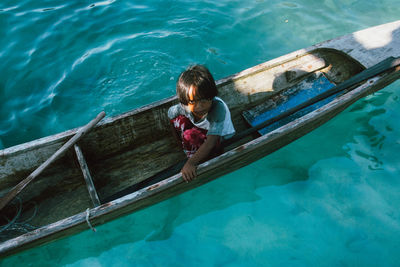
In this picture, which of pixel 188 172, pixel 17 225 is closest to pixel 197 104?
pixel 188 172

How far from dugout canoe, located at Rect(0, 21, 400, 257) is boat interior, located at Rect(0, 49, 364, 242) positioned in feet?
0.03

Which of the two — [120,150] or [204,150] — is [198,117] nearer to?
[204,150]

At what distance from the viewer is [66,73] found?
4840 millimetres

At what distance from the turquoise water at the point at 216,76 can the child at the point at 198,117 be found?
85 centimetres

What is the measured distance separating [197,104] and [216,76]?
2.65 meters

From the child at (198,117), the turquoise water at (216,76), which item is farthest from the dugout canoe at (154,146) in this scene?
the turquoise water at (216,76)

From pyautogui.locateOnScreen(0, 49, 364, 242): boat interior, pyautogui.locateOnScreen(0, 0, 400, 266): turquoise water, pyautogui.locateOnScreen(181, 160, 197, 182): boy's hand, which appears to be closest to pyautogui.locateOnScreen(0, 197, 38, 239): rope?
pyautogui.locateOnScreen(0, 49, 364, 242): boat interior

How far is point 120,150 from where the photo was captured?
11.1 feet

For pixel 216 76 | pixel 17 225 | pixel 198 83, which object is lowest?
pixel 17 225

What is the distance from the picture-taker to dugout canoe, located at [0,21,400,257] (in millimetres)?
2564

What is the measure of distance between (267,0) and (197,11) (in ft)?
5.47

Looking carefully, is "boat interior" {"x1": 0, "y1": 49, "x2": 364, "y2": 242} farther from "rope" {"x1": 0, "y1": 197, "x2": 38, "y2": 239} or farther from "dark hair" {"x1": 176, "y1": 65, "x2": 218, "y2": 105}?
"dark hair" {"x1": 176, "y1": 65, "x2": 218, "y2": 105}

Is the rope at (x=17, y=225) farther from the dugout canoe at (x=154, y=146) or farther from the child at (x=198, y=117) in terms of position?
the child at (x=198, y=117)

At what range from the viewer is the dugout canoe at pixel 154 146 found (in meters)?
2.56
